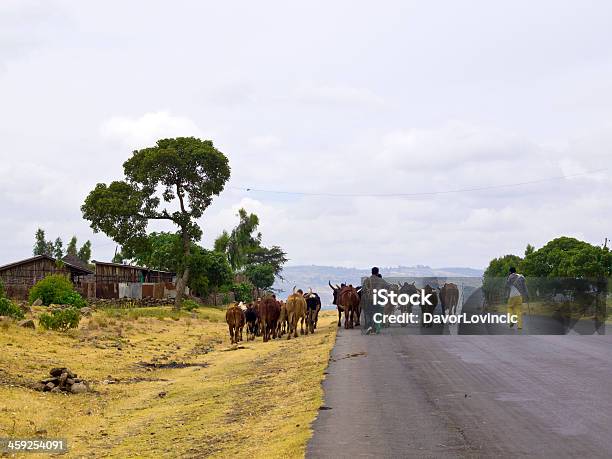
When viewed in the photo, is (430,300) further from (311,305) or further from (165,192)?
(165,192)

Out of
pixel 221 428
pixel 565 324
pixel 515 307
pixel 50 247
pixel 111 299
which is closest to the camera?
pixel 221 428

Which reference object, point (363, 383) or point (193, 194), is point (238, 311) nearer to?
point (363, 383)

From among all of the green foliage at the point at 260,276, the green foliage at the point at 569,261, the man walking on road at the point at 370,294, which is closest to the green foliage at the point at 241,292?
the green foliage at the point at 260,276

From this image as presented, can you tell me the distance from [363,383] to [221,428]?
322cm

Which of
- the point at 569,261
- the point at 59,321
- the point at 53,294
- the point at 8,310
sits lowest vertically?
the point at 59,321

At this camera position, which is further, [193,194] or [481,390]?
[193,194]

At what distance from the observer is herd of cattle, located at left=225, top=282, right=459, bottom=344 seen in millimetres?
30078

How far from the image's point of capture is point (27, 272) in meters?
56.9

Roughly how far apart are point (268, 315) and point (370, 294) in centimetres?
467

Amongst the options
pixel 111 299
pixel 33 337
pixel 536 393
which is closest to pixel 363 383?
pixel 536 393

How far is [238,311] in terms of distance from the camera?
3180cm

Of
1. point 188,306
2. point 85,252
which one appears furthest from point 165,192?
point 85,252

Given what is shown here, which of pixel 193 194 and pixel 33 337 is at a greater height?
pixel 193 194

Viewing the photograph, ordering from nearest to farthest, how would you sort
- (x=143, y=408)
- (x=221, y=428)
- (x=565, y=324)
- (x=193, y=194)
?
(x=221, y=428), (x=143, y=408), (x=565, y=324), (x=193, y=194)
